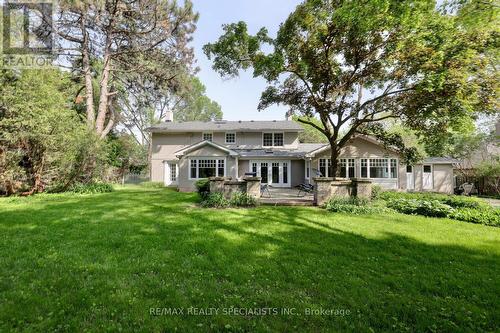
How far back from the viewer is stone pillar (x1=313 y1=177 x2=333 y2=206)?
1096 centimetres

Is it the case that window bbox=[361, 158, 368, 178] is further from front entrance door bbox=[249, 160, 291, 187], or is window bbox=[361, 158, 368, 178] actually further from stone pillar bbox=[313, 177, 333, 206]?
stone pillar bbox=[313, 177, 333, 206]

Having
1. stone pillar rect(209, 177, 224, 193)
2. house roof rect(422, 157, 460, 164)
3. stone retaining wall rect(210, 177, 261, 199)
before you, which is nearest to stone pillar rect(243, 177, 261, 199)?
stone retaining wall rect(210, 177, 261, 199)

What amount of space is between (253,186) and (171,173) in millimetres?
13759

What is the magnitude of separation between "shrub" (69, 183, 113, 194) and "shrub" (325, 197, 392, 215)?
15217mm

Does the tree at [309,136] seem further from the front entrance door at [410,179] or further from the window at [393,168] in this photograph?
the window at [393,168]

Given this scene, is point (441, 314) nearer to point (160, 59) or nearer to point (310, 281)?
point (310, 281)

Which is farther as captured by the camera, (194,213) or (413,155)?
(413,155)

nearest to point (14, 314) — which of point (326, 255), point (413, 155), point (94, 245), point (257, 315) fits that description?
point (94, 245)

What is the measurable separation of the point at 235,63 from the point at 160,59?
13.1 metres

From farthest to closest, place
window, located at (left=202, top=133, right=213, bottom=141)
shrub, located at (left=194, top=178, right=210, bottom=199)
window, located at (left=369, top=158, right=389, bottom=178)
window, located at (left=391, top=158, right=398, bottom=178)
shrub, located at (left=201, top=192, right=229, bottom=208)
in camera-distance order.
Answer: window, located at (left=202, top=133, right=213, bottom=141) < window, located at (left=369, top=158, right=389, bottom=178) < window, located at (left=391, top=158, right=398, bottom=178) < shrub, located at (left=194, top=178, right=210, bottom=199) < shrub, located at (left=201, top=192, right=229, bottom=208)

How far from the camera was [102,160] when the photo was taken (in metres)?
18.0

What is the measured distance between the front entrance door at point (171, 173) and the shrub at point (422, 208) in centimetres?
1770

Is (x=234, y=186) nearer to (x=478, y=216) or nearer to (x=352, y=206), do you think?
(x=352, y=206)

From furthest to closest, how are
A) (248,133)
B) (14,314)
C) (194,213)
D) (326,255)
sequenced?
(248,133), (194,213), (326,255), (14,314)
